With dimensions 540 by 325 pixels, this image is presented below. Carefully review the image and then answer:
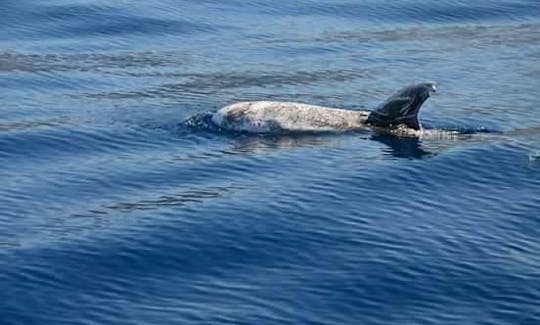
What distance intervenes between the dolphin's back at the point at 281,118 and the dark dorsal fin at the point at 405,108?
51 cm

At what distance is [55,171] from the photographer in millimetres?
26438

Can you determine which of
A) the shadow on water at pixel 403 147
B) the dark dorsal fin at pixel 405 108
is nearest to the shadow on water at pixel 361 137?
the shadow on water at pixel 403 147

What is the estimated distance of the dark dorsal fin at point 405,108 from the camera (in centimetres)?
2950

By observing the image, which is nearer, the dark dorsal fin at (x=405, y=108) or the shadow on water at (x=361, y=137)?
the shadow on water at (x=361, y=137)

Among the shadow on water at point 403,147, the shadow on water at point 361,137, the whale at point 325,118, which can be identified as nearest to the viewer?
the shadow on water at point 403,147

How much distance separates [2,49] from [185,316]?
2061 centimetres

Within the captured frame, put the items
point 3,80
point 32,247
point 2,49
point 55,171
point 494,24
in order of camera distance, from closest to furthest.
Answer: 1. point 32,247
2. point 55,171
3. point 3,80
4. point 2,49
5. point 494,24

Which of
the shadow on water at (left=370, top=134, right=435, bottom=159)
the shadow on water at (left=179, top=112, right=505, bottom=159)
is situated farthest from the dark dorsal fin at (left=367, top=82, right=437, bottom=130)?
the shadow on water at (left=370, top=134, right=435, bottom=159)

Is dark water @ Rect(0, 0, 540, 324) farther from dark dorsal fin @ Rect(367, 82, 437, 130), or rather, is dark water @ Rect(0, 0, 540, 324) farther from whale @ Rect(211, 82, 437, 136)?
dark dorsal fin @ Rect(367, 82, 437, 130)

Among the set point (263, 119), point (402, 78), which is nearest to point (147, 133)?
point (263, 119)

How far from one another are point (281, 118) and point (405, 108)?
2399 mm

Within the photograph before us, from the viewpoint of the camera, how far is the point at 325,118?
29.8 metres

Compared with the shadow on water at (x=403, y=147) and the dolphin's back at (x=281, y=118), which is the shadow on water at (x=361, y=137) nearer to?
the shadow on water at (x=403, y=147)

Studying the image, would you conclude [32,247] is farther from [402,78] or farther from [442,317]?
[402,78]
